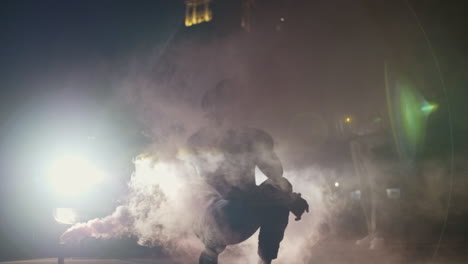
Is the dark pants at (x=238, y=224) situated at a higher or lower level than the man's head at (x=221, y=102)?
lower

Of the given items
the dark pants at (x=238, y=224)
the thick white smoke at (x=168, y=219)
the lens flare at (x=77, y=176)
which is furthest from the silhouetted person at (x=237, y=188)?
the lens flare at (x=77, y=176)

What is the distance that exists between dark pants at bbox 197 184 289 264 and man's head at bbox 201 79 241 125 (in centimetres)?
181

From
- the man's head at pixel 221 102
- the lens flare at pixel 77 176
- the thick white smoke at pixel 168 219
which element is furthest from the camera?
the lens flare at pixel 77 176

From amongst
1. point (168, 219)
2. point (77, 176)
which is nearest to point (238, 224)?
point (168, 219)

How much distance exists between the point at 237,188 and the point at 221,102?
2041 millimetres

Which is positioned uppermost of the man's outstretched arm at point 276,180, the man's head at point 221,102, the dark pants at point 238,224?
the man's head at point 221,102

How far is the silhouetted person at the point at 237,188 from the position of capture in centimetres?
567

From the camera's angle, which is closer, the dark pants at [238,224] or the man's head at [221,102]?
the dark pants at [238,224]

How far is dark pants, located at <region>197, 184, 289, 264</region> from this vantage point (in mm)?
5613

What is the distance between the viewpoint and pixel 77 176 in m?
7.22

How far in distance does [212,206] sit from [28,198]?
7.22 m

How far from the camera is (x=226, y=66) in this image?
284 inches

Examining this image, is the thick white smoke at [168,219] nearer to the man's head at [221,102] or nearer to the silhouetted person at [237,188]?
the silhouetted person at [237,188]

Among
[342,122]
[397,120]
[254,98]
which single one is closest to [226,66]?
[254,98]
